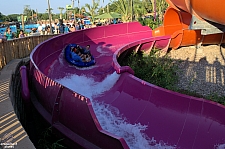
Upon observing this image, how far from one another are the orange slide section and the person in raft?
3.05m

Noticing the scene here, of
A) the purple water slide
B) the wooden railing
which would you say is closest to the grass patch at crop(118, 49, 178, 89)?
the purple water slide

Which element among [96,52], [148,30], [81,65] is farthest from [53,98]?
[148,30]

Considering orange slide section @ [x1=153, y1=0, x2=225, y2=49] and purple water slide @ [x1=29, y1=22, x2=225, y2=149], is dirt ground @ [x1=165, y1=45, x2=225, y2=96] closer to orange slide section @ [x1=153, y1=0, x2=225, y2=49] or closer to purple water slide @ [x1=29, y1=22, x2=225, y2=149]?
orange slide section @ [x1=153, y1=0, x2=225, y2=49]

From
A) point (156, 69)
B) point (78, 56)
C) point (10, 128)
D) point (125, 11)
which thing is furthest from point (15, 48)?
point (125, 11)

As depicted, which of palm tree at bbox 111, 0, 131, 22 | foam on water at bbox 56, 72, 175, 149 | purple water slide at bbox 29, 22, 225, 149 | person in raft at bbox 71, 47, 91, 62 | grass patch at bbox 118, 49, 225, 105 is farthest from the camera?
palm tree at bbox 111, 0, 131, 22

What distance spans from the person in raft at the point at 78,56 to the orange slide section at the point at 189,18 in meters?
3.05

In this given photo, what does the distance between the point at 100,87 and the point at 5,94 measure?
2.25 meters

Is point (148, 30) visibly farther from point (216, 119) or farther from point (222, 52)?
point (216, 119)

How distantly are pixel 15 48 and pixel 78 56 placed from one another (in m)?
1.69

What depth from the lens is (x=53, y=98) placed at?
3744 millimetres

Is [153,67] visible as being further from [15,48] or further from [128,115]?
[15,48]

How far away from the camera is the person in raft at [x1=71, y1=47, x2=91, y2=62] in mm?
7023

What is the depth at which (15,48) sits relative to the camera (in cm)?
648

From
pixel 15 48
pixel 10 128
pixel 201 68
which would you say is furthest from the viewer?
pixel 201 68
